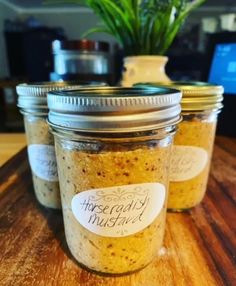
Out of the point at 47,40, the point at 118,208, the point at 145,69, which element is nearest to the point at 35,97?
the point at 118,208

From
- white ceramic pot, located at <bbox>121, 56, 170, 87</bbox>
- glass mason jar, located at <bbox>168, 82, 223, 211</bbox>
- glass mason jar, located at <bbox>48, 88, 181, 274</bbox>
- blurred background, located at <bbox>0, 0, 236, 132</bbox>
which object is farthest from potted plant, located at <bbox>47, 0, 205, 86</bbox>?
blurred background, located at <bbox>0, 0, 236, 132</bbox>

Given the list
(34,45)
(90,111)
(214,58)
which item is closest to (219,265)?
(90,111)

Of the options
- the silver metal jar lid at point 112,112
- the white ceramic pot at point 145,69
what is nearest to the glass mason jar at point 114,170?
the silver metal jar lid at point 112,112

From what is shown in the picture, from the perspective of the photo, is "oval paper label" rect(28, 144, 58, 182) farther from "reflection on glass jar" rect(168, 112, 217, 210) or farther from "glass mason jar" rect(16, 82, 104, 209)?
"reflection on glass jar" rect(168, 112, 217, 210)

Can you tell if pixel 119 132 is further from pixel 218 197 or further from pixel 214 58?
pixel 214 58

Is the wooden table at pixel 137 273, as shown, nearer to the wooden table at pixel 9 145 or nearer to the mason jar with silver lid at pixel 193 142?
the mason jar with silver lid at pixel 193 142
